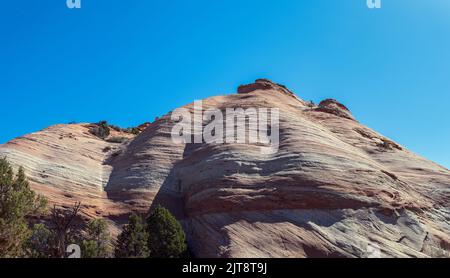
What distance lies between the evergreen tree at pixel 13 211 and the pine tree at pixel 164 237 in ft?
19.4

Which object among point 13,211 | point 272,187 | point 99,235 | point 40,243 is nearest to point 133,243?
point 99,235

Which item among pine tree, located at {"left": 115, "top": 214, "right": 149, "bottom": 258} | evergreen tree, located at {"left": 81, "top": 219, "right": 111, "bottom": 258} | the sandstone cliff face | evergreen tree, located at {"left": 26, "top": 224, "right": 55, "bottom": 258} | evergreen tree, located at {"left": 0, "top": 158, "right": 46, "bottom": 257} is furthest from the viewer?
evergreen tree, located at {"left": 81, "top": 219, "right": 111, "bottom": 258}

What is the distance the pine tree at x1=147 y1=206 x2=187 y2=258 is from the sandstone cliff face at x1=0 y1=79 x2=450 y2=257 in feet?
4.92

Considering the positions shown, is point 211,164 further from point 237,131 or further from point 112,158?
point 112,158

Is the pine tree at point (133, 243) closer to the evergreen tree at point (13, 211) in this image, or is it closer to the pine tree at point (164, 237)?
the pine tree at point (164, 237)

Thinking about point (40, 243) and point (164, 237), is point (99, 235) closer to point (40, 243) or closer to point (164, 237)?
point (40, 243)

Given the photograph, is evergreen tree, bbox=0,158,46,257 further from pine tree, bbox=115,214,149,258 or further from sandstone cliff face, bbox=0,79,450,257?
sandstone cliff face, bbox=0,79,450,257

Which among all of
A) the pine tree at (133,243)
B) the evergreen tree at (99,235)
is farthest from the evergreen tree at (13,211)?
the pine tree at (133,243)

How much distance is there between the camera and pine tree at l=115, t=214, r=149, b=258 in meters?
21.5

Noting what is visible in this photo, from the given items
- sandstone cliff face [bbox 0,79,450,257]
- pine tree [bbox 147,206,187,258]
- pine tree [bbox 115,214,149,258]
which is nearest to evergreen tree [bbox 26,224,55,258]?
pine tree [bbox 115,214,149,258]

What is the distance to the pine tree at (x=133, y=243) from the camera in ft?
70.6

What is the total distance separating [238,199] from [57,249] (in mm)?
9644

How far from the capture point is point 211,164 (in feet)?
91.1
